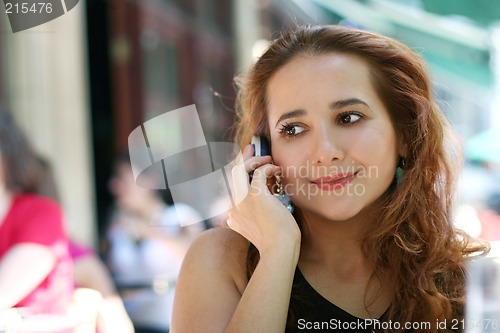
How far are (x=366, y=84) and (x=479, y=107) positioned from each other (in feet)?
19.0

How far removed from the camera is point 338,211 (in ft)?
4.53

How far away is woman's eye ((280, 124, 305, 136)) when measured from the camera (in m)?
1.41

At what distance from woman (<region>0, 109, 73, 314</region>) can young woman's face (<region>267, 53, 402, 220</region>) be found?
0.86 meters

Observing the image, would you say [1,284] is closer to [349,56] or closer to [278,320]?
[278,320]

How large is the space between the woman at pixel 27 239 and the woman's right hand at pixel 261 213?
2.26ft

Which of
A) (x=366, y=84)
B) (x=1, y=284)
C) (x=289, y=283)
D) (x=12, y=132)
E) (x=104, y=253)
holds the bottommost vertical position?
(x=104, y=253)

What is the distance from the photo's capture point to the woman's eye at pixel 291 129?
4.63ft

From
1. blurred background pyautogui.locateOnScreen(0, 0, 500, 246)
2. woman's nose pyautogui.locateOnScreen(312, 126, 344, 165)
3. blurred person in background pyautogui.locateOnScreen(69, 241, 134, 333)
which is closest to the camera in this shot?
woman's nose pyautogui.locateOnScreen(312, 126, 344, 165)

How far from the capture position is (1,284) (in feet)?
6.02

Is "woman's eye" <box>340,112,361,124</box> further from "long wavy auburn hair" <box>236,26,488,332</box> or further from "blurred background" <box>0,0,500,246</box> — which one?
"blurred background" <box>0,0,500,246</box>

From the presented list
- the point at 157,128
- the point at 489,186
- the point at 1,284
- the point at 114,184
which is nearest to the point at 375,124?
the point at 157,128

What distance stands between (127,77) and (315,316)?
625cm

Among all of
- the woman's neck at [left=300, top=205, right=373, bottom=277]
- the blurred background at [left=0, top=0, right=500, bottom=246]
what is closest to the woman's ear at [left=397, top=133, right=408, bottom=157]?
the woman's neck at [left=300, top=205, right=373, bottom=277]

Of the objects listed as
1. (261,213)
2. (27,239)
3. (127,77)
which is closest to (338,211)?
(261,213)
